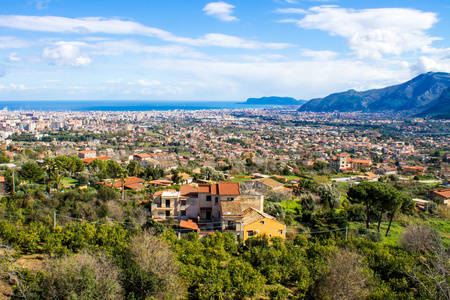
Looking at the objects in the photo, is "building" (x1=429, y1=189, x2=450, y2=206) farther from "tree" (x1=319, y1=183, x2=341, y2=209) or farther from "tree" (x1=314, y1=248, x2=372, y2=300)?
"tree" (x1=314, y1=248, x2=372, y2=300)

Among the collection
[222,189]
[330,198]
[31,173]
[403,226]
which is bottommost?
[403,226]

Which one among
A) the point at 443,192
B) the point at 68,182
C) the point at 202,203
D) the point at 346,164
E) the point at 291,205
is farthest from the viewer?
the point at 346,164

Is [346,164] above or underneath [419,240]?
underneath

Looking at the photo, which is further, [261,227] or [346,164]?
[346,164]

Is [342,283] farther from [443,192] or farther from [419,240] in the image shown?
[443,192]

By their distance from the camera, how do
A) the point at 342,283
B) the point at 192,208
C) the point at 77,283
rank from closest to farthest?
the point at 77,283, the point at 342,283, the point at 192,208

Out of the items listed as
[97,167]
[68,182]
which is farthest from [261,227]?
[97,167]

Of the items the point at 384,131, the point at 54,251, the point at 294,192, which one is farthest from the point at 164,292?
the point at 384,131
